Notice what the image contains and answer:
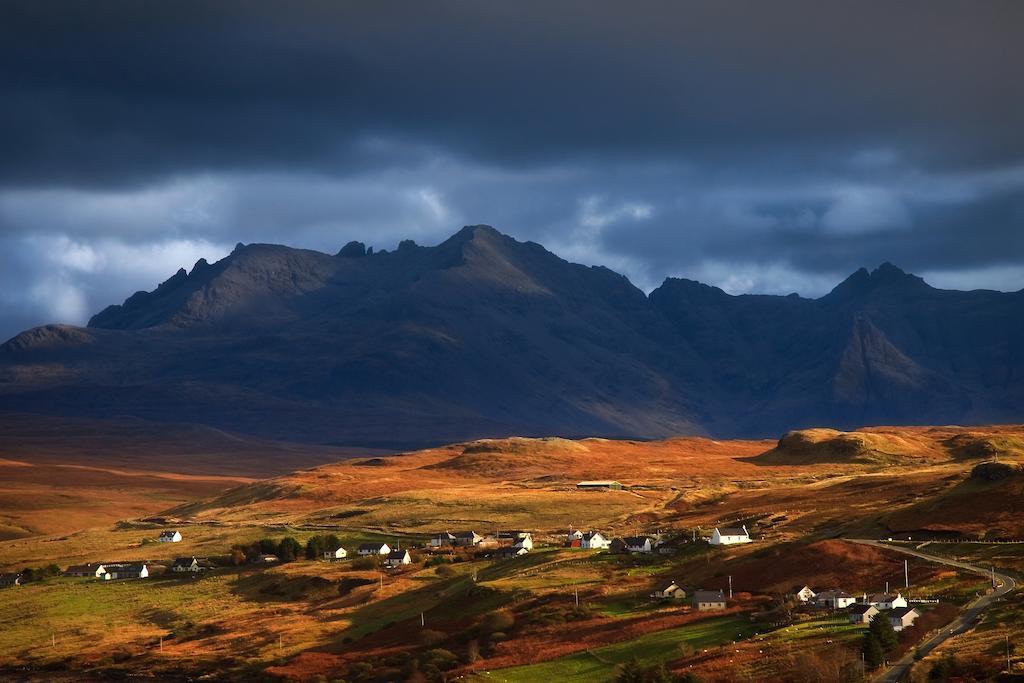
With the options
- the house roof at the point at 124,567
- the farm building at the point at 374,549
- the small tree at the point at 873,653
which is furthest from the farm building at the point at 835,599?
the house roof at the point at 124,567

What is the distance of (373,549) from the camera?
146250 millimetres

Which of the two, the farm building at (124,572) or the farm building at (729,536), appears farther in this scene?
the farm building at (124,572)

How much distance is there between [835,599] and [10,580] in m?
88.0

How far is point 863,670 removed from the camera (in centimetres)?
7044

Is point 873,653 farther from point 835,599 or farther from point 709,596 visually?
point 709,596

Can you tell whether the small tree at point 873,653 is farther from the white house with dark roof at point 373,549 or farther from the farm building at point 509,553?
the white house with dark roof at point 373,549

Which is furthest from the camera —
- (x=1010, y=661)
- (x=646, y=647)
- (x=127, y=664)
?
(x=127, y=664)

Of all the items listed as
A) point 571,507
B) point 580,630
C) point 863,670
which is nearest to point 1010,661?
point 863,670

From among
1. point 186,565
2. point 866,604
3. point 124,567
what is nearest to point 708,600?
point 866,604

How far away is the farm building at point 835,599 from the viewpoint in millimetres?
87188

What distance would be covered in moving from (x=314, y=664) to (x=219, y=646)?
14.0m

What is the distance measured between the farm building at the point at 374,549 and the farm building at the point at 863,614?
6676 cm

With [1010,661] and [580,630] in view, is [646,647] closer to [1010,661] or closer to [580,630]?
→ [580,630]

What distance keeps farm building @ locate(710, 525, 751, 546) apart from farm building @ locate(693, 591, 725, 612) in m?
22.9
